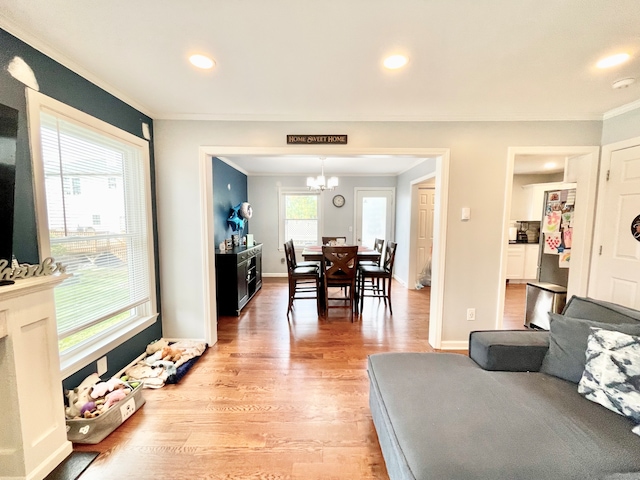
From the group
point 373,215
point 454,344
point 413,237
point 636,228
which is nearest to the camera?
point 636,228

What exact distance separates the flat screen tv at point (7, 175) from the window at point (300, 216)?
4527 mm

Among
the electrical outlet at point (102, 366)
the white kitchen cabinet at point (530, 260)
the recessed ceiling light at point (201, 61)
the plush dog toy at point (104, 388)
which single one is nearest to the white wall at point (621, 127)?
the white kitchen cabinet at point (530, 260)

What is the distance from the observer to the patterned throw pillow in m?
1.17

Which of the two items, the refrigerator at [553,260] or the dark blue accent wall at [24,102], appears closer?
the dark blue accent wall at [24,102]

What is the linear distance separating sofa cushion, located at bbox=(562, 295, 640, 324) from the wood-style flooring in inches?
54.6

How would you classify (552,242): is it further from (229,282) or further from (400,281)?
(229,282)

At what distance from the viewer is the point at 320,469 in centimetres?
138

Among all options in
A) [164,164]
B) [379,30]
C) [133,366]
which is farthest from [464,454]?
[164,164]

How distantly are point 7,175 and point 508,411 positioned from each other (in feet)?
8.79

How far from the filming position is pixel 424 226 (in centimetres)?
500

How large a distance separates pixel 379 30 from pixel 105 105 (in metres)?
2.07

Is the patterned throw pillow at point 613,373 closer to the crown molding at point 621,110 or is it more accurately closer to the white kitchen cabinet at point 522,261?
the crown molding at point 621,110

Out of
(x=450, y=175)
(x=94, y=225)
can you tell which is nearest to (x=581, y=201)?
(x=450, y=175)

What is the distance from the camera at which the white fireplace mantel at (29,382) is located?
1200mm
